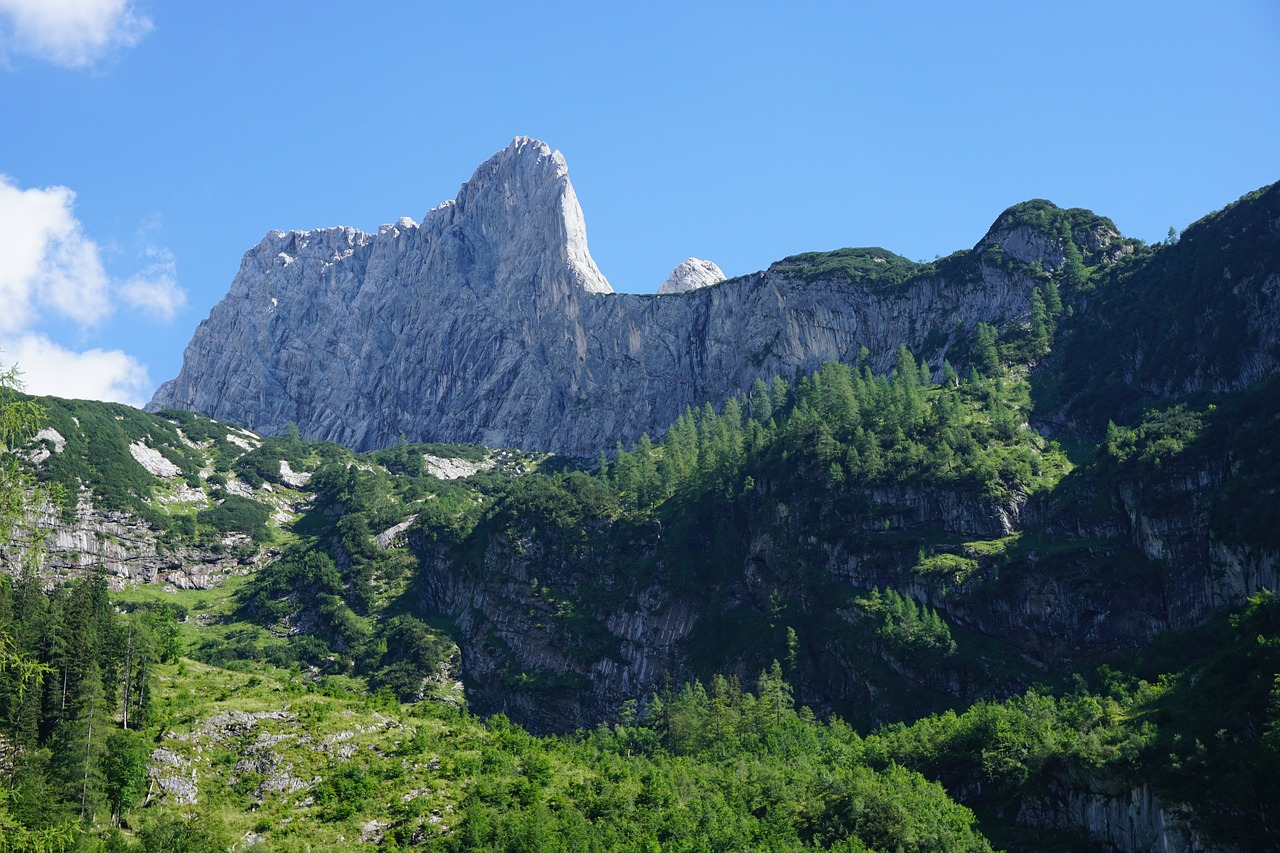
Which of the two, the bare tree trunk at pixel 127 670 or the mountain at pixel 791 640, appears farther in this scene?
the bare tree trunk at pixel 127 670

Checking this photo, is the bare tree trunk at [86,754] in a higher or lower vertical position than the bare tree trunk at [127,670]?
lower

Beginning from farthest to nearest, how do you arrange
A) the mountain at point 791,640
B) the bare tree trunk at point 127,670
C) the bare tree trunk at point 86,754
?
1. the bare tree trunk at point 127,670
2. the mountain at point 791,640
3. the bare tree trunk at point 86,754

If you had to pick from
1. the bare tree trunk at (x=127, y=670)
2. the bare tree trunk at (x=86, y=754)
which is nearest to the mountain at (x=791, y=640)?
the bare tree trunk at (x=86, y=754)

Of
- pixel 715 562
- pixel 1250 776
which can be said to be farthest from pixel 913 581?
pixel 1250 776

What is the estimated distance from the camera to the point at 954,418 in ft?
532

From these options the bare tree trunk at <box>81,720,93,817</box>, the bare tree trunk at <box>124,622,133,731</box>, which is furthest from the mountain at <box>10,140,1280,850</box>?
the bare tree trunk at <box>124,622,133,731</box>

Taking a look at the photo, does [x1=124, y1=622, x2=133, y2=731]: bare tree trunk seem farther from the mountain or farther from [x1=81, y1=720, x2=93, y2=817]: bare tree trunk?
[x1=81, y1=720, x2=93, y2=817]: bare tree trunk

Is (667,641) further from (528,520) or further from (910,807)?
(910,807)

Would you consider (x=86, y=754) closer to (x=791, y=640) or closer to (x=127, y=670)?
(x=127, y=670)

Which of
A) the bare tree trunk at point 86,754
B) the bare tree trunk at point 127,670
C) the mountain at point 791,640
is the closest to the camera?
the bare tree trunk at point 86,754

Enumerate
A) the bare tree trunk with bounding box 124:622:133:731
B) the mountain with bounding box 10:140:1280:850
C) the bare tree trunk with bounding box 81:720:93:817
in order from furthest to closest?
the bare tree trunk with bounding box 124:622:133:731 < the mountain with bounding box 10:140:1280:850 < the bare tree trunk with bounding box 81:720:93:817

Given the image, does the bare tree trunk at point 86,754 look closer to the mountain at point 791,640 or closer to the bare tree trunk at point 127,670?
the mountain at point 791,640

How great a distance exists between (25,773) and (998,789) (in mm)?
76058

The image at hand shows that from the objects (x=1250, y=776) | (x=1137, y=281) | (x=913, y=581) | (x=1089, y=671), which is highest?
(x=1137, y=281)
